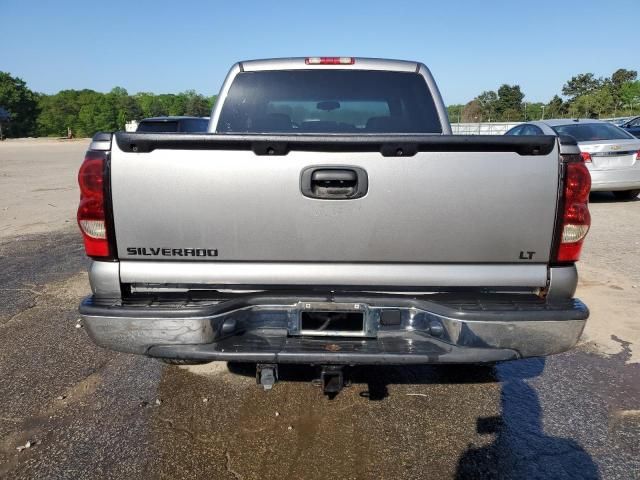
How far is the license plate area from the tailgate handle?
52 cm

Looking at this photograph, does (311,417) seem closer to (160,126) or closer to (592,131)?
(160,126)

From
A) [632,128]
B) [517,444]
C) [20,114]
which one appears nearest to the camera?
[517,444]

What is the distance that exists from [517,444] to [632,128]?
19153 millimetres

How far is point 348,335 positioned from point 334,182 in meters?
0.74

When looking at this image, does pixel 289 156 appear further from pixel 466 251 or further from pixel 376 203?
pixel 466 251

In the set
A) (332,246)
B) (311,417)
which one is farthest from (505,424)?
(332,246)

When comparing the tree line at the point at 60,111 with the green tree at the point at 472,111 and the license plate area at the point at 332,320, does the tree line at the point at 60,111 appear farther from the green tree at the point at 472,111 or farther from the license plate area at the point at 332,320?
the license plate area at the point at 332,320

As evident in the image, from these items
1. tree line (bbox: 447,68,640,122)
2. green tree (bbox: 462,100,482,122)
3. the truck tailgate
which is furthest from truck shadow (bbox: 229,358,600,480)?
green tree (bbox: 462,100,482,122)

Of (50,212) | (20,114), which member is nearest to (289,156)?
(50,212)

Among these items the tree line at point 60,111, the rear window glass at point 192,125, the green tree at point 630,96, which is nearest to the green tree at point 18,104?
the tree line at point 60,111

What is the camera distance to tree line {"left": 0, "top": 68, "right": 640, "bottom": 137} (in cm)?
7012

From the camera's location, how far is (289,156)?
237cm

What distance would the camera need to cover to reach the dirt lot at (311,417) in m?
2.52

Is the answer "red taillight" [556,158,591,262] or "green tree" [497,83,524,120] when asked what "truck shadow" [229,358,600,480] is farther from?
"green tree" [497,83,524,120]
